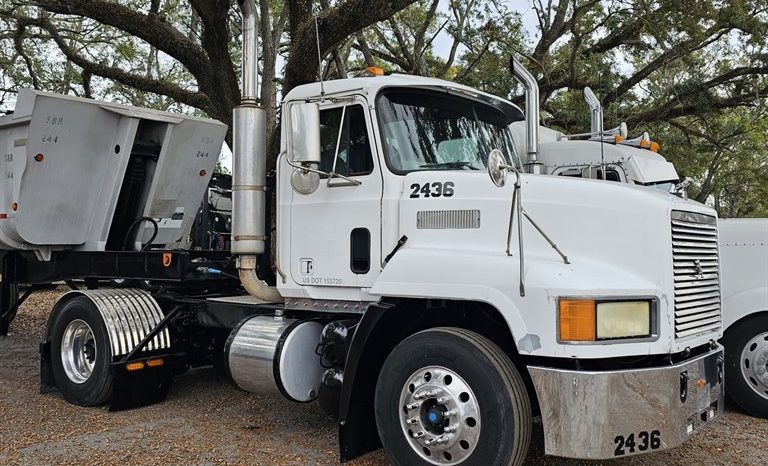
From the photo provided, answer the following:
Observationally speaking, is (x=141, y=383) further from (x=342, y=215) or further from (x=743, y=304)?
(x=743, y=304)

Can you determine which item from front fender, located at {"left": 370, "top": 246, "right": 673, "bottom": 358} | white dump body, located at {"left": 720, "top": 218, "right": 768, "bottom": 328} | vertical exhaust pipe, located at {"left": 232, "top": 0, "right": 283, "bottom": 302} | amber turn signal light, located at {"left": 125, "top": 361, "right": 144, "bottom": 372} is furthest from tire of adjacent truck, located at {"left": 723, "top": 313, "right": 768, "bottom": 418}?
amber turn signal light, located at {"left": 125, "top": 361, "right": 144, "bottom": 372}

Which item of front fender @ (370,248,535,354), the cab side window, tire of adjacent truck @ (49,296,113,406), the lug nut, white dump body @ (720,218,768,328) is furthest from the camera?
tire of adjacent truck @ (49,296,113,406)

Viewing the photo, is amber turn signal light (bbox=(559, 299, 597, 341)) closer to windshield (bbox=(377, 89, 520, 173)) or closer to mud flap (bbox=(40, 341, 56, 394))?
windshield (bbox=(377, 89, 520, 173))

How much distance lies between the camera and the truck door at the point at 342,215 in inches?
190

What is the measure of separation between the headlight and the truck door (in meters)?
1.53

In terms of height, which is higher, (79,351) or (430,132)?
(430,132)

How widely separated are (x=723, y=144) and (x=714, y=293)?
43.8ft

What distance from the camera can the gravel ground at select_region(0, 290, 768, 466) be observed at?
4953 mm

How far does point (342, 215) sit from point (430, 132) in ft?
2.89

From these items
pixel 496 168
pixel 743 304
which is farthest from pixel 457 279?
pixel 743 304

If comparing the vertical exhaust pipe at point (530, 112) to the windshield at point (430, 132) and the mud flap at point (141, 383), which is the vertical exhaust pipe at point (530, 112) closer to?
the windshield at point (430, 132)

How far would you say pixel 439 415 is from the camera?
13.4 ft

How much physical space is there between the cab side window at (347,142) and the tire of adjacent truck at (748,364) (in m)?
3.84

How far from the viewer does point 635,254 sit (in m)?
3.91
